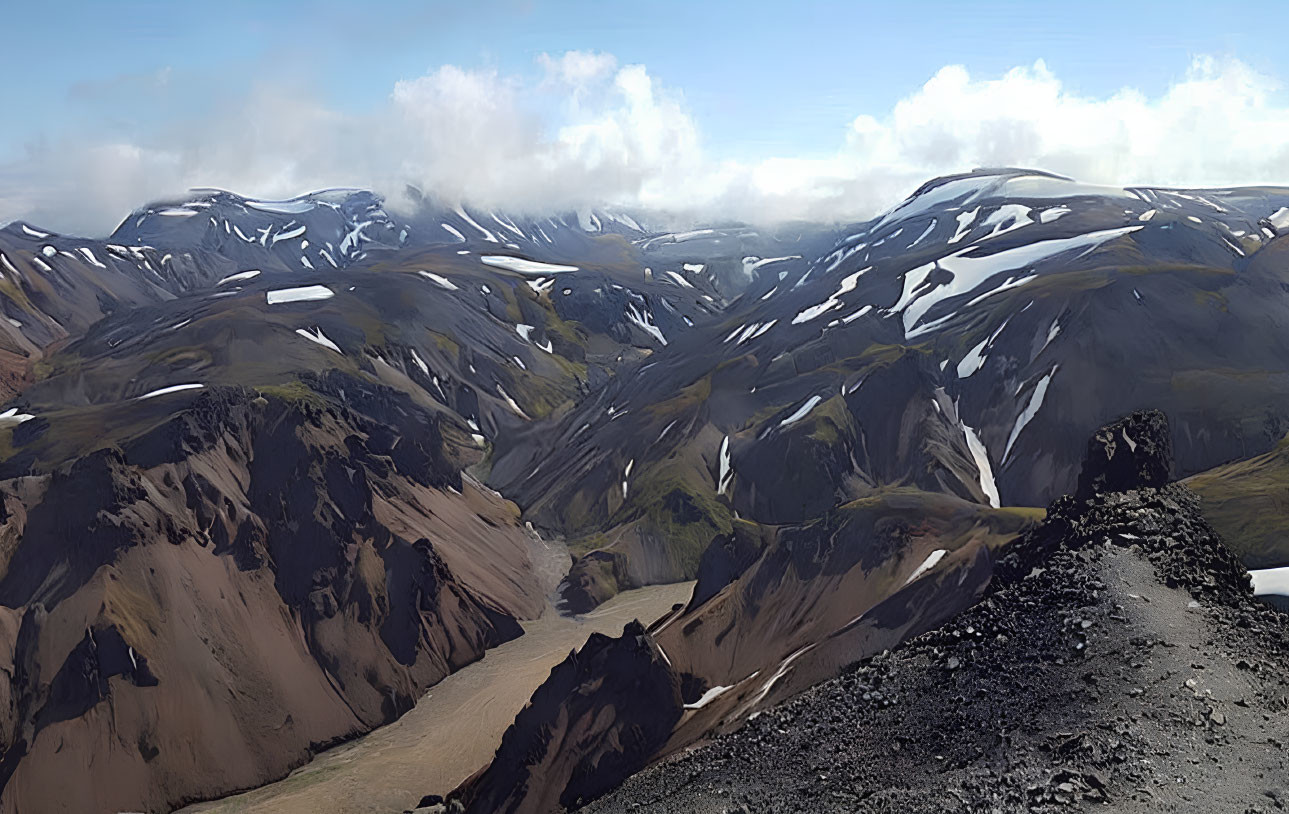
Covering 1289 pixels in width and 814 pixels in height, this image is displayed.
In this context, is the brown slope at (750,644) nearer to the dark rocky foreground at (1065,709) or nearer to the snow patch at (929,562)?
the snow patch at (929,562)

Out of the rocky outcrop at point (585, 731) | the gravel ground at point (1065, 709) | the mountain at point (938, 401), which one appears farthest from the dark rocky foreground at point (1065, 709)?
the mountain at point (938, 401)

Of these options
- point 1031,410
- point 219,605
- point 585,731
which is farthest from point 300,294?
point 585,731

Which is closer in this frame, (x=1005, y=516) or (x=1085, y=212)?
(x=1005, y=516)

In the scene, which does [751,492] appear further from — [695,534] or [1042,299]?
[1042,299]

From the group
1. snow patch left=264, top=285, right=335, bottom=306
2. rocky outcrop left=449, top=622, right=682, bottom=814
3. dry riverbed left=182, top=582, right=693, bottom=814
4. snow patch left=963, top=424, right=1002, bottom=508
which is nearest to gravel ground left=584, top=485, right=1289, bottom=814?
A: rocky outcrop left=449, top=622, right=682, bottom=814

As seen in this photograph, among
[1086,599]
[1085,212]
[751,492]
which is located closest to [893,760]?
[1086,599]

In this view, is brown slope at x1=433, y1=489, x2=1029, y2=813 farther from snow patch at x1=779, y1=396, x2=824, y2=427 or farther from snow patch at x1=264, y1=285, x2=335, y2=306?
snow patch at x1=264, y1=285, x2=335, y2=306
